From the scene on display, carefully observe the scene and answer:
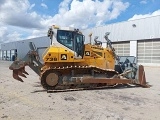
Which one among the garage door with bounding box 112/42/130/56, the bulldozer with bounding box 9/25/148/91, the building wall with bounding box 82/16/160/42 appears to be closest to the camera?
the bulldozer with bounding box 9/25/148/91

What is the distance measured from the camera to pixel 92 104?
7.45 metres

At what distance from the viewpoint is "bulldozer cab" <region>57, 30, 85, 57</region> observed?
407 inches

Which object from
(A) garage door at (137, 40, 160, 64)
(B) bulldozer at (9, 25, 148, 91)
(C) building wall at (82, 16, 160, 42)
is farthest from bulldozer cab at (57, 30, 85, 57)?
(A) garage door at (137, 40, 160, 64)

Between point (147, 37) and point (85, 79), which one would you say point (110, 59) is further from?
point (147, 37)

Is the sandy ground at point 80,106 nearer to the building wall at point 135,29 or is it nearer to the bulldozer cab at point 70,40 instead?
the bulldozer cab at point 70,40

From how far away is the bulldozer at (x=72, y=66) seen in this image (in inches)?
392

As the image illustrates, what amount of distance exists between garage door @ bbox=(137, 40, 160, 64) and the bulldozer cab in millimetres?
20447

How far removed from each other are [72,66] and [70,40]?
1.20 m

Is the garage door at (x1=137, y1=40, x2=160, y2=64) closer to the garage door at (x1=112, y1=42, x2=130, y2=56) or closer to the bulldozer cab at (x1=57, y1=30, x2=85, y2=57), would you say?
the garage door at (x1=112, y1=42, x2=130, y2=56)

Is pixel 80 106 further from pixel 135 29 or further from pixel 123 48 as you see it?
pixel 123 48


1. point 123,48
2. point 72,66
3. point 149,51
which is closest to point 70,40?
point 72,66

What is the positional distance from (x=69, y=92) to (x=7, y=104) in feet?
9.75

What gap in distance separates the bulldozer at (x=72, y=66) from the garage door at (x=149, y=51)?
18862 mm

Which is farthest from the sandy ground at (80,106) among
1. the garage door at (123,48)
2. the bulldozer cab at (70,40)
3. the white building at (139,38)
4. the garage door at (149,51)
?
the garage door at (123,48)
